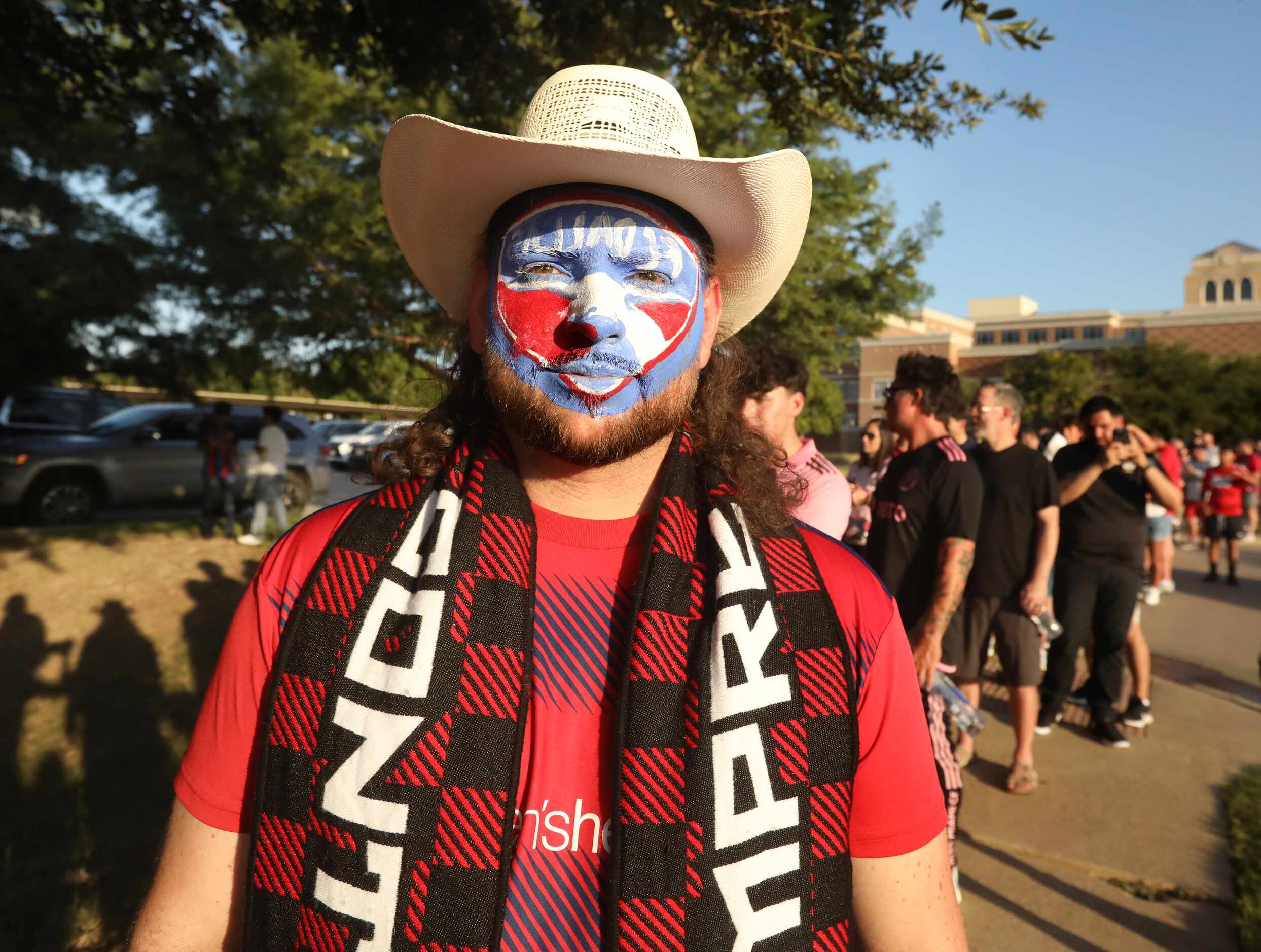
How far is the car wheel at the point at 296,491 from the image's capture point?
13367mm

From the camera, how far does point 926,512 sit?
13.1 feet

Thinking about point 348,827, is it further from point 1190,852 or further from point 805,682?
point 1190,852

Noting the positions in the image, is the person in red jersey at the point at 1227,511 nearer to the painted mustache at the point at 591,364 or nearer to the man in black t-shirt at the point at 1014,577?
the man in black t-shirt at the point at 1014,577

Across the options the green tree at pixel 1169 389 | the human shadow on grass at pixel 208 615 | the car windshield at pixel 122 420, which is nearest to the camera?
the human shadow on grass at pixel 208 615

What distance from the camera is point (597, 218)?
5.73ft

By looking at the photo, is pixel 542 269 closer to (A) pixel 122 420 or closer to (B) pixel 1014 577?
(B) pixel 1014 577

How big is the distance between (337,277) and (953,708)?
9.65m

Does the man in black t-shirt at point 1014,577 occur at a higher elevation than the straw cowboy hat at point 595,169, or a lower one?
lower

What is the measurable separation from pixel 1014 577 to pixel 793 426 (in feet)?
5.61

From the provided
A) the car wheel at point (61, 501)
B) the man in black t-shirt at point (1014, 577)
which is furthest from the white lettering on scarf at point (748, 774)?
the car wheel at point (61, 501)

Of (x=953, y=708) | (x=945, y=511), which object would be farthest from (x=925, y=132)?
(x=953, y=708)

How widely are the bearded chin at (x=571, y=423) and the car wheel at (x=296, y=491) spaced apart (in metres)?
12.5

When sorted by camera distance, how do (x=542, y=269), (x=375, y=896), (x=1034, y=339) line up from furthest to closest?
(x=1034, y=339), (x=542, y=269), (x=375, y=896)

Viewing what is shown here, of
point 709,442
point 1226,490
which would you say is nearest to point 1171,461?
point 1226,490
